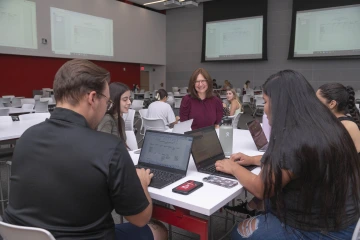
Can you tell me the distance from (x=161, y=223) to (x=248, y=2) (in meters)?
11.6

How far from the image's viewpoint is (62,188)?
0.95 meters

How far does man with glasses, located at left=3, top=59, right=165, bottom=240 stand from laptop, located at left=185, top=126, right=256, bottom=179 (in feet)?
1.81

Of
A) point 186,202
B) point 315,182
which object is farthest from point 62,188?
point 315,182

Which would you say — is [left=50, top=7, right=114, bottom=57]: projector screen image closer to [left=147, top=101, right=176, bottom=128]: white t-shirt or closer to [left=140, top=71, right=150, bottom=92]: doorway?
[left=140, top=71, right=150, bottom=92]: doorway

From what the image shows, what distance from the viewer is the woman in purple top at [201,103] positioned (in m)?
3.05

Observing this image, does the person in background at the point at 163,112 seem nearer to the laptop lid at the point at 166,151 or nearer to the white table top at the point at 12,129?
the white table top at the point at 12,129

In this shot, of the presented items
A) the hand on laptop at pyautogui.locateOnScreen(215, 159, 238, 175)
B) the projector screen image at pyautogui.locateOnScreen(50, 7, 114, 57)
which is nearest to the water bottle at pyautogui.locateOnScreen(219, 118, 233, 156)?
the hand on laptop at pyautogui.locateOnScreen(215, 159, 238, 175)

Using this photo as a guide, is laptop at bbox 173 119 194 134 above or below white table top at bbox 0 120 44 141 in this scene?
above

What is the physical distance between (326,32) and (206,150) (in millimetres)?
10372

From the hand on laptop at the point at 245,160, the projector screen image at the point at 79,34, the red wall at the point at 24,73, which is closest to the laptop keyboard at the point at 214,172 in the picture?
the hand on laptop at the point at 245,160

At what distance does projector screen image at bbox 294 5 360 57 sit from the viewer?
9734 millimetres

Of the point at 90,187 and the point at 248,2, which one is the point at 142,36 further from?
the point at 90,187

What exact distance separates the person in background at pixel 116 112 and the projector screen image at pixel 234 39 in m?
10.2

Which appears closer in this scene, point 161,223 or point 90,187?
point 90,187
